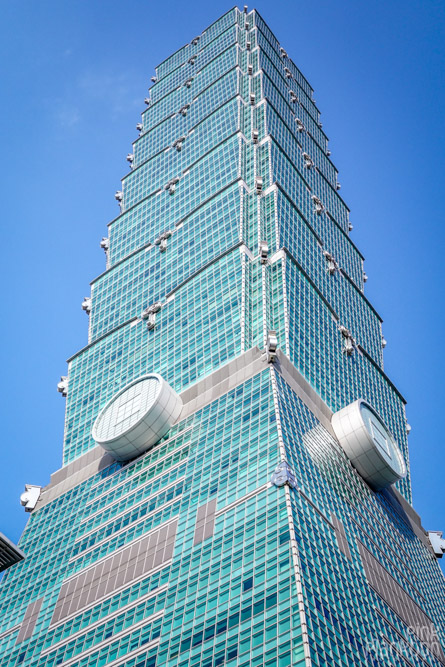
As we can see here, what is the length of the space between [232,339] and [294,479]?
29.3 metres

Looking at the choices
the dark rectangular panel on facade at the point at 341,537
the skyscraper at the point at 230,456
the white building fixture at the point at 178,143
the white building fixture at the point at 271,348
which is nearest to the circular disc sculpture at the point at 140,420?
the skyscraper at the point at 230,456

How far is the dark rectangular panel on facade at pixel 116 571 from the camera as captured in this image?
85250mm

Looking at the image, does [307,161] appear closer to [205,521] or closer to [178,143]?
[178,143]

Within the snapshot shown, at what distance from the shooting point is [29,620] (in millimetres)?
92500

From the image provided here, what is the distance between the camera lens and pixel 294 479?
81750 mm

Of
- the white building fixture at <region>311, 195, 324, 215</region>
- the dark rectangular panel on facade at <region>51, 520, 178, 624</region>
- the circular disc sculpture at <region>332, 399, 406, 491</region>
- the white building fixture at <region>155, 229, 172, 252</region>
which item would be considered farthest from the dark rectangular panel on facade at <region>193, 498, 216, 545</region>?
the white building fixture at <region>311, 195, 324, 215</region>

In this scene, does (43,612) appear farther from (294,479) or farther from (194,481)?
(294,479)

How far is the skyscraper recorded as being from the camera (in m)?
74.9

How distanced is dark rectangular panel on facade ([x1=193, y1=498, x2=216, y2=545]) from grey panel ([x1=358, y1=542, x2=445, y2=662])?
15.4 m

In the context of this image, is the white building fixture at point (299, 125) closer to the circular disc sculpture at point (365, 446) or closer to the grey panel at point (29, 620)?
the circular disc sculpture at point (365, 446)

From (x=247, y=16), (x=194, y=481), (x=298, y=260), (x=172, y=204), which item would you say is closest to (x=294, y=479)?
(x=194, y=481)

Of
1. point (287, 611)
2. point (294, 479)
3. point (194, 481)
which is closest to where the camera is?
point (287, 611)

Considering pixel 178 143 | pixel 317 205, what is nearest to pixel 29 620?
pixel 317 205

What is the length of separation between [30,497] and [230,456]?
34.7m
